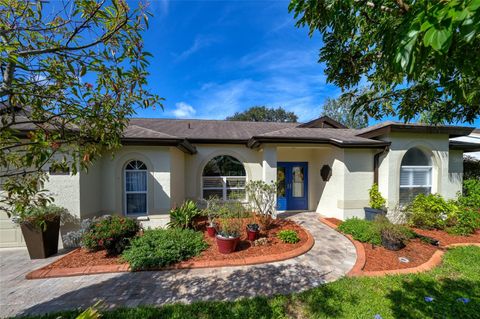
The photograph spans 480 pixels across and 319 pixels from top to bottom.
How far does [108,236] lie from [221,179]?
217 inches

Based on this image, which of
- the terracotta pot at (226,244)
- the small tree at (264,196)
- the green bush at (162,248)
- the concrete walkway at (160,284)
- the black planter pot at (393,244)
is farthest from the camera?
the small tree at (264,196)

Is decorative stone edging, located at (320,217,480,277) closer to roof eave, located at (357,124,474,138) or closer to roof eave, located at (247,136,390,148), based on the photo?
roof eave, located at (247,136,390,148)

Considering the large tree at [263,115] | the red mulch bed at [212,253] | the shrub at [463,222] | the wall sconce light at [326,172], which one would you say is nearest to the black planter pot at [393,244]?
the red mulch bed at [212,253]

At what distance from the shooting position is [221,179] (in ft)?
33.4

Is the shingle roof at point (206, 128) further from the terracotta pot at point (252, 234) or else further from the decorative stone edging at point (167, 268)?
the decorative stone edging at point (167, 268)

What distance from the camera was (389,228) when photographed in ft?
20.0

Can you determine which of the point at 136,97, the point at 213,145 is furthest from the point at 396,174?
the point at 136,97

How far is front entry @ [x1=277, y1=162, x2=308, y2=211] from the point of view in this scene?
10781 mm

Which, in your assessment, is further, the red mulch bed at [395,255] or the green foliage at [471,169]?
the green foliage at [471,169]

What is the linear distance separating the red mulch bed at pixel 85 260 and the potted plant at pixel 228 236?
260 centimetres

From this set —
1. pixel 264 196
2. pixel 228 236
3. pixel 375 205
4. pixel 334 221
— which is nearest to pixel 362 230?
pixel 334 221

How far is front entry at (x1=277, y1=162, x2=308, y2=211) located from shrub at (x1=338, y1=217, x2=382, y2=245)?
134 inches

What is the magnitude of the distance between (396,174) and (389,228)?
3.35 metres

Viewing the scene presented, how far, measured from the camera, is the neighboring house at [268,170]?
7516 millimetres
